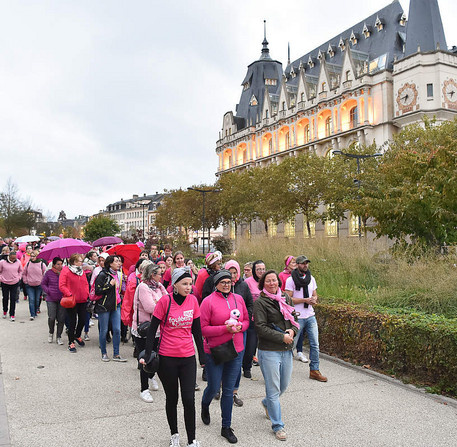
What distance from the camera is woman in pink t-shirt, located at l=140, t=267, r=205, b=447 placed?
435 centimetres

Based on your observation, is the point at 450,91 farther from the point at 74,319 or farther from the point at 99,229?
the point at 99,229

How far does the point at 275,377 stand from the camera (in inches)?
187

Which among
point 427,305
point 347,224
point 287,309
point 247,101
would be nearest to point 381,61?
Answer: point 347,224

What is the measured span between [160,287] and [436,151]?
10.4 metres

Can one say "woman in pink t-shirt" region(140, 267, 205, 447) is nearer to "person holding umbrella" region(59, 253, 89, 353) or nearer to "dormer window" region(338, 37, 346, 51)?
"person holding umbrella" region(59, 253, 89, 353)

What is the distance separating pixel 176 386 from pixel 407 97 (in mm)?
43272

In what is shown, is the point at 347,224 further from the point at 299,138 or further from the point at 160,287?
the point at 160,287

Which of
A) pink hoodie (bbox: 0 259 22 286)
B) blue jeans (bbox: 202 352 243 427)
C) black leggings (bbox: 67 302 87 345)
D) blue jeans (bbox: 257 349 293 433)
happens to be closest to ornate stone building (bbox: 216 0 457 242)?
pink hoodie (bbox: 0 259 22 286)

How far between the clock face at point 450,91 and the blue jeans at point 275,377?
42.0m

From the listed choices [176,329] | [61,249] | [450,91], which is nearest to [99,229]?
[450,91]

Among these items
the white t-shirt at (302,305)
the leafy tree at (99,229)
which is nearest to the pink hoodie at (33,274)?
the white t-shirt at (302,305)

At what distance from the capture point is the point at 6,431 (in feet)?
15.5

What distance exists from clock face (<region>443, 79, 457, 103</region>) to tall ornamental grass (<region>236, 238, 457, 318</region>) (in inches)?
1281

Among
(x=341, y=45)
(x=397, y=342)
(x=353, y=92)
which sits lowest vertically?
(x=397, y=342)
